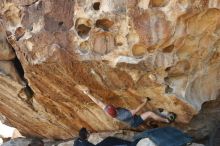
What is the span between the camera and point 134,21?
5117 mm

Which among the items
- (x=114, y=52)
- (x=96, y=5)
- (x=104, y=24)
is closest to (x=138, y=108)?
(x=114, y=52)

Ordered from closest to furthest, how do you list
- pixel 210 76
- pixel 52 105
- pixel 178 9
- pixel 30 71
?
1. pixel 178 9
2. pixel 210 76
3. pixel 30 71
4. pixel 52 105

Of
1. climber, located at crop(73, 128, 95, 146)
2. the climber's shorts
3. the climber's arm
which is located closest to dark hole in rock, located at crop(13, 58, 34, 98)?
climber, located at crop(73, 128, 95, 146)

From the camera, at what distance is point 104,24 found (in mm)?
5348

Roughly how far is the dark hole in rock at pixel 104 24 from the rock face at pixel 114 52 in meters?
0.01

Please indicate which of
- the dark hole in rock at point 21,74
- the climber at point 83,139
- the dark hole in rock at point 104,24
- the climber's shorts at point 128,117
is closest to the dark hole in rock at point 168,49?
the dark hole in rock at point 104,24

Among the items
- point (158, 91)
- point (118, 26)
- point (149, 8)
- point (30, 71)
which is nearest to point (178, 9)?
point (149, 8)

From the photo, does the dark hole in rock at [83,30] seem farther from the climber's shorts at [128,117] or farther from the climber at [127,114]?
the climber's shorts at [128,117]

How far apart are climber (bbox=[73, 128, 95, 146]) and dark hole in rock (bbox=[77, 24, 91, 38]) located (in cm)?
144

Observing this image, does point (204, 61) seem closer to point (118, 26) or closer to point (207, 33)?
point (207, 33)

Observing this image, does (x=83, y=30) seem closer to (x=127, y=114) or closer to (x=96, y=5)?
(x=96, y=5)

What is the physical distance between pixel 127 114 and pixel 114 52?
97cm

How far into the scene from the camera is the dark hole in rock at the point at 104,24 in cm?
529

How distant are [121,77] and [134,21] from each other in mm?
719
